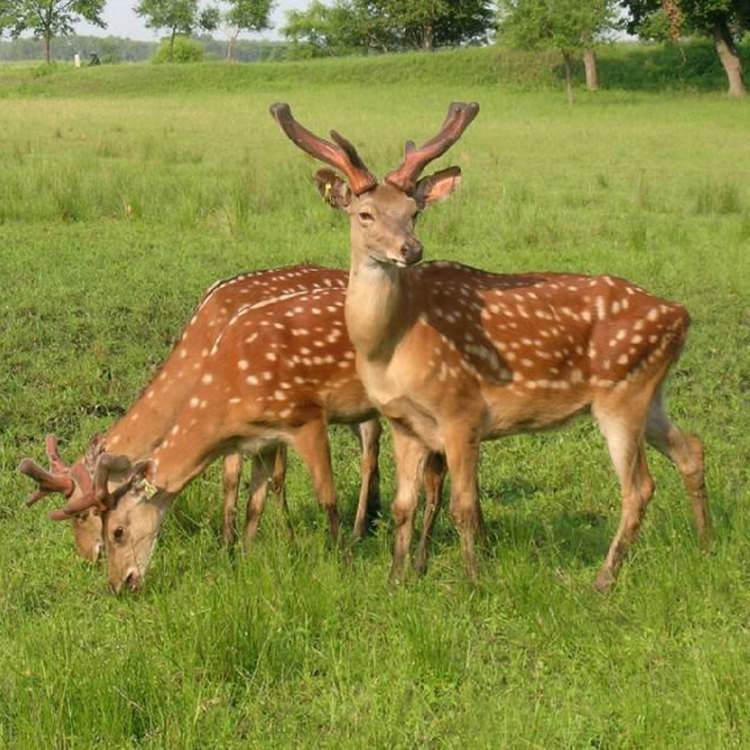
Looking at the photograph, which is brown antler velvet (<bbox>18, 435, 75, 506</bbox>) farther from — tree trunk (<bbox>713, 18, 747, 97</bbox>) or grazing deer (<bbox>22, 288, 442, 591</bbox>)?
tree trunk (<bbox>713, 18, 747, 97</bbox>)

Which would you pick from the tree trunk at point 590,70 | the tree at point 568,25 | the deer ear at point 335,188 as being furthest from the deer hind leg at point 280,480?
the tree trunk at point 590,70

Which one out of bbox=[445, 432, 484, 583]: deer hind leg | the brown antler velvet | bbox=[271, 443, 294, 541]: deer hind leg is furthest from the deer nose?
the brown antler velvet

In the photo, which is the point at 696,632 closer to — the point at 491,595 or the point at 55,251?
the point at 491,595

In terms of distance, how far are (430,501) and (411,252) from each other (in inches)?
54.8

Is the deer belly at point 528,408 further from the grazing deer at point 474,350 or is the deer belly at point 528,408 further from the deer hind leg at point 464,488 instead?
the deer hind leg at point 464,488

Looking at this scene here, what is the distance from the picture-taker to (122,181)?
14555 millimetres

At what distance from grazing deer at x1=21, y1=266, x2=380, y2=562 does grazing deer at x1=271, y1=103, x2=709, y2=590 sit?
76 centimetres

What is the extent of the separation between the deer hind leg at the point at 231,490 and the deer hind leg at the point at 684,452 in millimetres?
1886

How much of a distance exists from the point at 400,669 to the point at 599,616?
30.8 inches

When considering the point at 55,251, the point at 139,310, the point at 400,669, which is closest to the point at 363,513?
the point at 400,669

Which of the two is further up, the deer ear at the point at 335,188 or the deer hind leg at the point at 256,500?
the deer ear at the point at 335,188

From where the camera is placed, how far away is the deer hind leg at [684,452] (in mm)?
5473

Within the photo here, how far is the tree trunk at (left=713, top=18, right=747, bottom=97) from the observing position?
1417 inches

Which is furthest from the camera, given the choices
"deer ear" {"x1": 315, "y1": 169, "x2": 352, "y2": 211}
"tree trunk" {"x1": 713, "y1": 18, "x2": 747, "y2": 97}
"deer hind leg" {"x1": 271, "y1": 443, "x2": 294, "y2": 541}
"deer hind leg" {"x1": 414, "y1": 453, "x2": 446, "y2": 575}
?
"tree trunk" {"x1": 713, "y1": 18, "x2": 747, "y2": 97}
